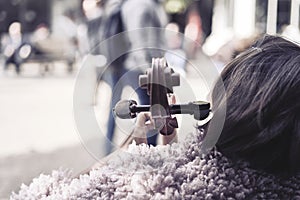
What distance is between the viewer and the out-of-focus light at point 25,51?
1755 cm

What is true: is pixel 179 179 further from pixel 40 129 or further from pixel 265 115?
pixel 40 129

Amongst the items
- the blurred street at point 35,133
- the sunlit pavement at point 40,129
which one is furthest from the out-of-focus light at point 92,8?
the blurred street at point 35,133

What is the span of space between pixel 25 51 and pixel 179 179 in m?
16.9

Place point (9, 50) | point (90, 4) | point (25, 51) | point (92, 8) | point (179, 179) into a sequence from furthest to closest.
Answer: point (25, 51) → point (9, 50) → point (90, 4) → point (92, 8) → point (179, 179)

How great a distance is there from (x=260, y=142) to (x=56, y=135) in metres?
6.35

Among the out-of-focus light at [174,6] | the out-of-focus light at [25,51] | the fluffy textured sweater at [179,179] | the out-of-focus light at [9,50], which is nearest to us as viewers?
the fluffy textured sweater at [179,179]

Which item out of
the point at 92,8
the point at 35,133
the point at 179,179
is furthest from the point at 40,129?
the point at 179,179

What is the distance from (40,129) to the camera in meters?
8.20

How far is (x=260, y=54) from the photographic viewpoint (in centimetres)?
144

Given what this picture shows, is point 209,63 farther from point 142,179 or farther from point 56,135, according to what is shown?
point 56,135

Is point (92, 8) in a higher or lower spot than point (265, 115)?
higher

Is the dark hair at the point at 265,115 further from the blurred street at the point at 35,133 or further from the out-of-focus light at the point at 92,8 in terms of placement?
the out-of-focus light at the point at 92,8

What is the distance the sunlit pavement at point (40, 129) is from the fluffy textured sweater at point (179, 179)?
7 cm

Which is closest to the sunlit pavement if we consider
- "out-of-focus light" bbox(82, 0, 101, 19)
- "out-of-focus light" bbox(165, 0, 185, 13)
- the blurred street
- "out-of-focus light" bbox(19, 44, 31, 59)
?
the blurred street
